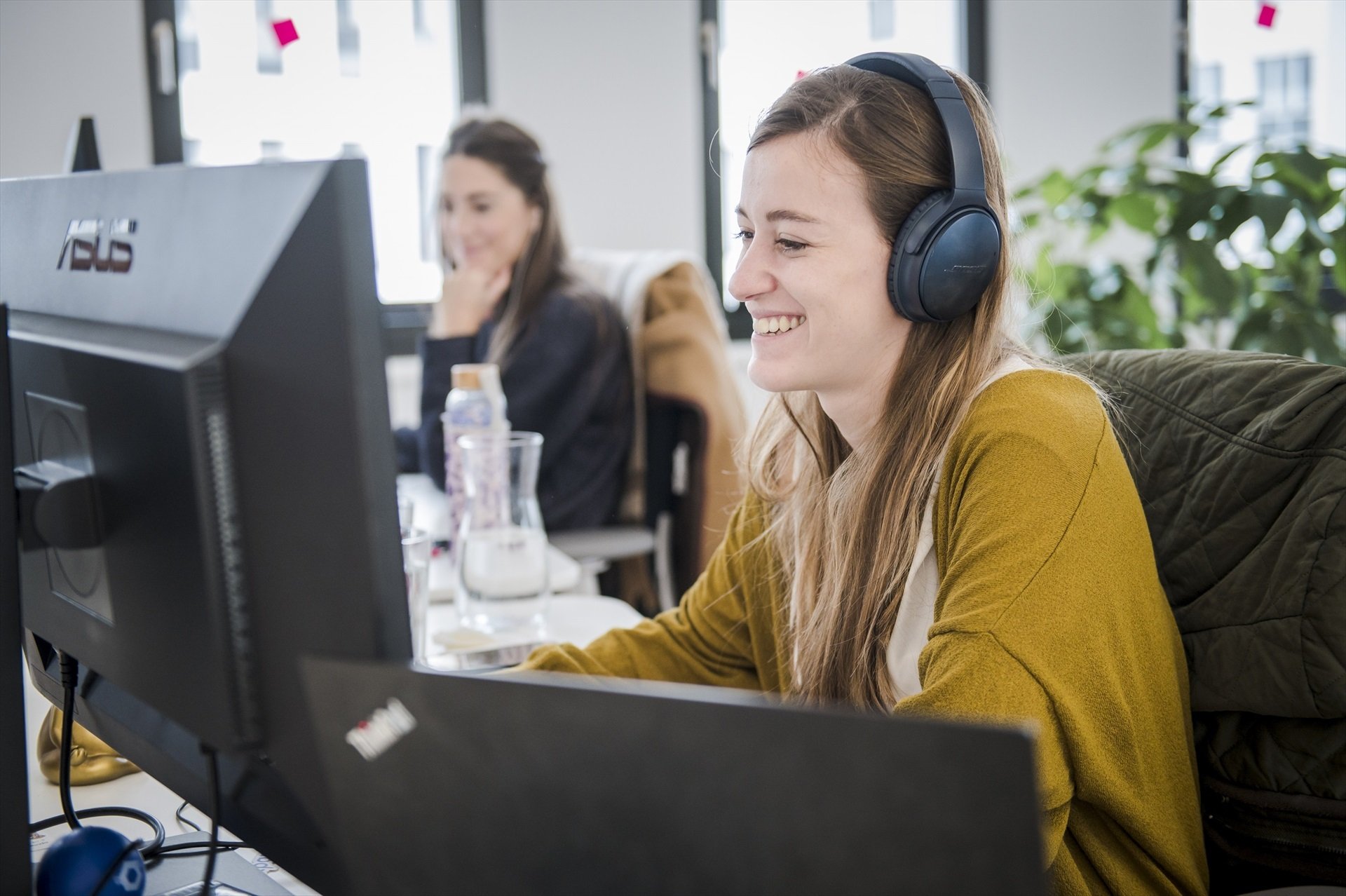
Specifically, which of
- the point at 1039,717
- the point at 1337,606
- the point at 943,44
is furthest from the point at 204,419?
the point at 943,44

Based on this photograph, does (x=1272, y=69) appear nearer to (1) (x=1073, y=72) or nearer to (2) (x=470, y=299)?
(1) (x=1073, y=72)

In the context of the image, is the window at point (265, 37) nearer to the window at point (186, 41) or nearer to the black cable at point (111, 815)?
the window at point (186, 41)

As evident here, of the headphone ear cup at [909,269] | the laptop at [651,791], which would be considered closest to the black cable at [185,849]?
the laptop at [651,791]

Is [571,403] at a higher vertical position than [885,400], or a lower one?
lower

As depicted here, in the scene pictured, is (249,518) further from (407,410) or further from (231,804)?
(407,410)

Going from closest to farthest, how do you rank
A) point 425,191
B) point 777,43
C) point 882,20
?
point 425,191
point 777,43
point 882,20

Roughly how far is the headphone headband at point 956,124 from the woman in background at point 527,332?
1276 millimetres

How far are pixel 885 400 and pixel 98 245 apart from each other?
2.08 ft

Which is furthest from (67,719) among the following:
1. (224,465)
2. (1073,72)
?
(1073,72)

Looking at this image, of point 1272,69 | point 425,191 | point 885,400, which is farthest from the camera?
point 1272,69

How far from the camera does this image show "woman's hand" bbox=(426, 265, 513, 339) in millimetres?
2457

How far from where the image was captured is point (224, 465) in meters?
0.54

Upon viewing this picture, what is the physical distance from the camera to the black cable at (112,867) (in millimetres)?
657

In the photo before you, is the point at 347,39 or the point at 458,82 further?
the point at 458,82
